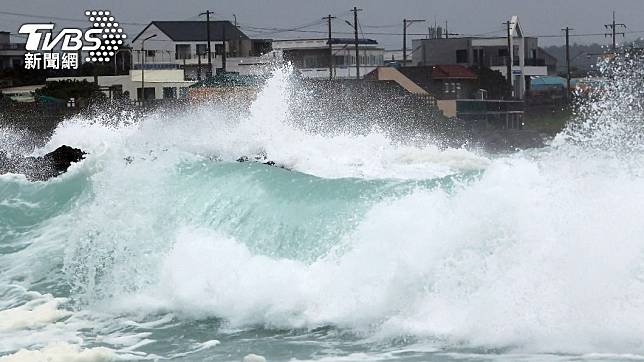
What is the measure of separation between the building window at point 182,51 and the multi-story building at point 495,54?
19.2 meters

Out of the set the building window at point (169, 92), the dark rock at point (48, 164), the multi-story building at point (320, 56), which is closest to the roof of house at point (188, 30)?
the multi-story building at point (320, 56)

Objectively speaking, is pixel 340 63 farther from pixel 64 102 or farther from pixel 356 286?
pixel 356 286

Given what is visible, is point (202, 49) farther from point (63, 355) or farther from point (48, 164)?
point (63, 355)

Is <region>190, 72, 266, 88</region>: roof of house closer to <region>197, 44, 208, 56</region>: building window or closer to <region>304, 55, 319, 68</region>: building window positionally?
<region>304, 55, 319, 68</region>: building window

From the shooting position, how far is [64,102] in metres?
59.0

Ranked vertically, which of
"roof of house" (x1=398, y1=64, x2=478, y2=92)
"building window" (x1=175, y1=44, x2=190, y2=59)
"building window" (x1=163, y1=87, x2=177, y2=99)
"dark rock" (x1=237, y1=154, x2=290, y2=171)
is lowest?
"dark rock" (x1=237, y1=154, x2=290, y2=171)

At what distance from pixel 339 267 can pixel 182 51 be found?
70.6 meters

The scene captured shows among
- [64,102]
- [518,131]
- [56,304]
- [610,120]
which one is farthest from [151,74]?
[56,304]

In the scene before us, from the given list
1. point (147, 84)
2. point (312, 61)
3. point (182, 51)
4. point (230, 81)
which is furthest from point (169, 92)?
point (182, 51)

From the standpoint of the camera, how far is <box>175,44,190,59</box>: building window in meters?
82.4

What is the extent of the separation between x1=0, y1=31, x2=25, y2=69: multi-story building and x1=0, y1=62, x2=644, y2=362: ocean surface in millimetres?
68906

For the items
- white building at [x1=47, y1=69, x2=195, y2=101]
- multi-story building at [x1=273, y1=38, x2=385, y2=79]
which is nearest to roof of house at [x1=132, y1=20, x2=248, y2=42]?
multi-story building at [x1=273, y1=38, x2=385, y2=79]

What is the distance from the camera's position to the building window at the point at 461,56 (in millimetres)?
87750

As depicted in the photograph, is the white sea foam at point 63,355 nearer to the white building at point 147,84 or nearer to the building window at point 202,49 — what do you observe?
the white building at point 147,84
